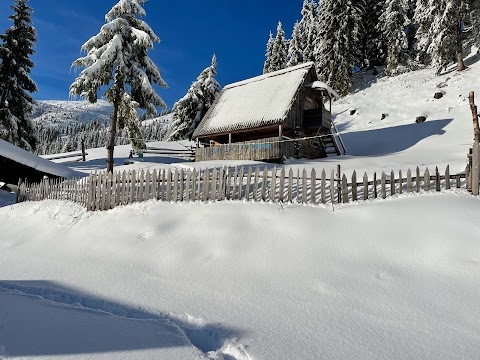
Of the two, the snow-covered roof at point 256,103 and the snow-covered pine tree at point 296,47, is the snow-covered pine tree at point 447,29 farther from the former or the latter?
the snow-covered pine tree at point 296,47

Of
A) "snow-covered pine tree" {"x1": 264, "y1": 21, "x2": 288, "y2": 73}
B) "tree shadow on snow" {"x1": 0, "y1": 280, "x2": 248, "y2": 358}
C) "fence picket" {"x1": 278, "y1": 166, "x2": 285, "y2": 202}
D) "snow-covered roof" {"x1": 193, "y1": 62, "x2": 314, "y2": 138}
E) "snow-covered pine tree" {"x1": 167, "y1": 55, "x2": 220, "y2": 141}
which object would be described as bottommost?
"tree shadow on snow" {"x1": 0, "y1": 280, "x2": 248, "y2": 358}

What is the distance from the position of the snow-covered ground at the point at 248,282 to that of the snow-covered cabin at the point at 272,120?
13.8 m

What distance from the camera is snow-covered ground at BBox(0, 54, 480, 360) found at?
3332mm

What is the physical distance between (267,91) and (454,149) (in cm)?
1335

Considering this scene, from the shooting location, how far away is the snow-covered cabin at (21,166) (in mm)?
15125

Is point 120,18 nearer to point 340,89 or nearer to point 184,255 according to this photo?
point 184,255

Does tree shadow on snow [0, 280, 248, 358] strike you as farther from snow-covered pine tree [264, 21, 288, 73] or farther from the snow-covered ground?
snow-covered pine tree [264, 21, 288, 73]

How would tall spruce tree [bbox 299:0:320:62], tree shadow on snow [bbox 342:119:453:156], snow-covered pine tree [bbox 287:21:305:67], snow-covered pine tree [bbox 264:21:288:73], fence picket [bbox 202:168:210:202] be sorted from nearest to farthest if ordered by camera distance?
1. fence picket [bbox 202:168:210:202]
2. tree shadow on snow [bbox 342:119:453:156]
3. tall spruce tree [bbox 299:0:320:62]
4. snow-covered pine tree [bbox 287:21:305:67]
5. snow-covered pine tree [bbox 264:21:288:73]

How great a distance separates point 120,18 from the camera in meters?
15.8

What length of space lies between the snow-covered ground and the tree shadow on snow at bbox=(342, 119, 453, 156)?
1840 cm

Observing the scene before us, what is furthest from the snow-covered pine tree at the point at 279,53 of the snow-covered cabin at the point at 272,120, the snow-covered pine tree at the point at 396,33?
the snow-covered cabin at the point at 272,120

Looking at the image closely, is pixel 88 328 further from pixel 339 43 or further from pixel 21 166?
pixel 339 43

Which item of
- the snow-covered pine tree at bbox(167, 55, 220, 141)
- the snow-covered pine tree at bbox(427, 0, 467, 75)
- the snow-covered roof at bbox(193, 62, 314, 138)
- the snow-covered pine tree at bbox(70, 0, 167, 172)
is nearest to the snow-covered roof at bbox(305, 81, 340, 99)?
the snow-covered roof at bbox(193, 62, 314, 138)

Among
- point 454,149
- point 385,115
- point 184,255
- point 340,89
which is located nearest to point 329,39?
point 340,89
